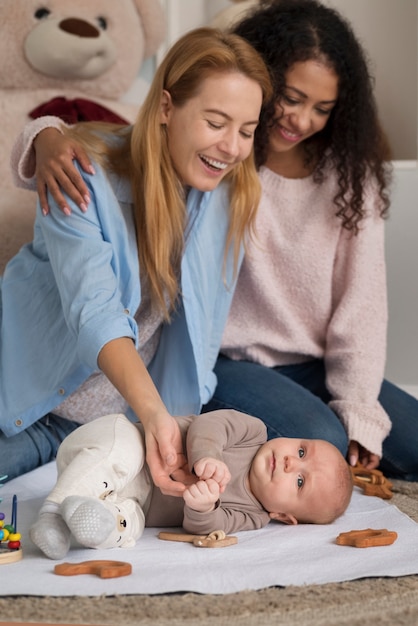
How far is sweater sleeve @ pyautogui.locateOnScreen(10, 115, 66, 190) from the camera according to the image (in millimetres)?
1738

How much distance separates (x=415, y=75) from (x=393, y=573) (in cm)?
168

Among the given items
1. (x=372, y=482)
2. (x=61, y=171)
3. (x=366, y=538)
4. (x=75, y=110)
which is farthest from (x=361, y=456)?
(x=75, y=110)

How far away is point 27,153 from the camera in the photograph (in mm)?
1743

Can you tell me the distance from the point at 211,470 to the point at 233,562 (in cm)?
13

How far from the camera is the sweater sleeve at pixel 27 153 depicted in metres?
1.74

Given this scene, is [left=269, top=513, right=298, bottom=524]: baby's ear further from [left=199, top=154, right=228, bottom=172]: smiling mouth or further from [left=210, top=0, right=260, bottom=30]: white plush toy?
[left=210, top=0, right=260, bottom=30]: white plush toy

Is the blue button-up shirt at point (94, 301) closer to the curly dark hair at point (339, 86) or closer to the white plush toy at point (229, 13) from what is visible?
the curly dark hair at point (339, 86)

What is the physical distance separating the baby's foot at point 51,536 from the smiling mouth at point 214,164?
72 centimetres

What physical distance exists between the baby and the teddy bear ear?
1.29 m

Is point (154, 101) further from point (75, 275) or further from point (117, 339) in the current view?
point (117, 339)

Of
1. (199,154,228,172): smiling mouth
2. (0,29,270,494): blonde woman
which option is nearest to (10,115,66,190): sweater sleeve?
(0,29,270,494): blonde woman

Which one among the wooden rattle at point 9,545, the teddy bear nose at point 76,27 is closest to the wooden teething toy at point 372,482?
the wooden rattle at point 9,545

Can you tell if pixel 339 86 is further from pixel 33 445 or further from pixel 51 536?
pixel 51 536

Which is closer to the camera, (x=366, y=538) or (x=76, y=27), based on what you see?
(x=366, y=538)
